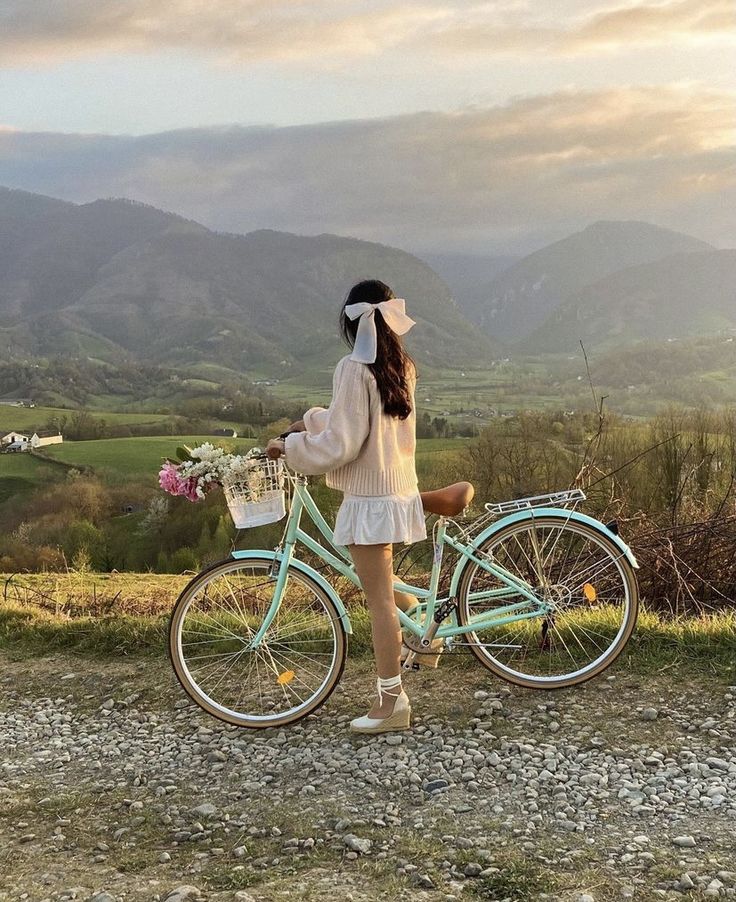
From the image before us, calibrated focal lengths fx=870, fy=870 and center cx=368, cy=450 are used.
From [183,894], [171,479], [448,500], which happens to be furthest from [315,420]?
[183,894]

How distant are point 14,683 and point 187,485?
7.13ft

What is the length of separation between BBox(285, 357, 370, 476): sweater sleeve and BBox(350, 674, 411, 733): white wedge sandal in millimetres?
1135

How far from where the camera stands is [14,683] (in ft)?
17.7

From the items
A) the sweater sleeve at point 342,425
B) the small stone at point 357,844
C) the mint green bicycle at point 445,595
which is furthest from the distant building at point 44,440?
the small stone at point 357,844

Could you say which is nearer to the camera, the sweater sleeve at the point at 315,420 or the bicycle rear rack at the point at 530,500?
the sweater sleeve at the point at 315,420

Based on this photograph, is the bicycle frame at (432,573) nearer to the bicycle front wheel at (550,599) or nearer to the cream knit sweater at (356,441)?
the bicycle front wheel at (550,599)

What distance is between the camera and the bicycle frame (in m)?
4.30

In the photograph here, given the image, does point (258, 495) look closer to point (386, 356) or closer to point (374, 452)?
point (374, 452)

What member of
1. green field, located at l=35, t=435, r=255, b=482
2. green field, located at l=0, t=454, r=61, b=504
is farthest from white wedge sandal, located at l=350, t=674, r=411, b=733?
green field, located at l=0, t=454, r=61, b=504

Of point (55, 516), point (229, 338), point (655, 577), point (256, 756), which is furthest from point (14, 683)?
point (229, 338)

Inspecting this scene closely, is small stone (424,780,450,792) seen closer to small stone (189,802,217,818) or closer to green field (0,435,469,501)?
small stone (189,802,217,818)

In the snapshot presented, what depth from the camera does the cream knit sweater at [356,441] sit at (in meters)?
3.79

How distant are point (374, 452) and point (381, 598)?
2.34ft

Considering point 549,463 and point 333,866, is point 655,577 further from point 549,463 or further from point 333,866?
point 549,463
